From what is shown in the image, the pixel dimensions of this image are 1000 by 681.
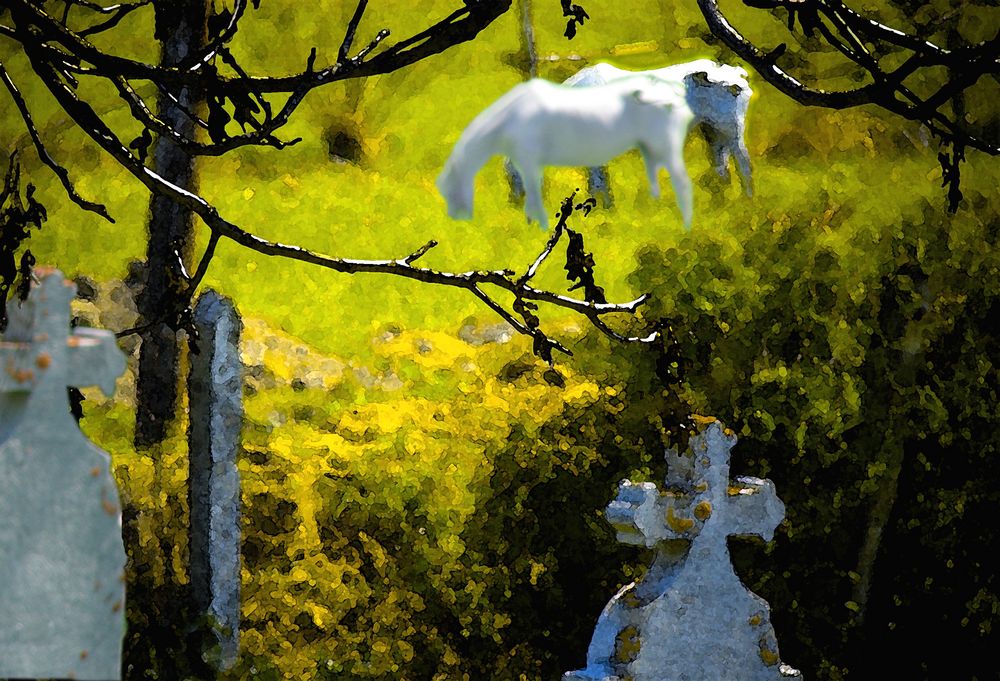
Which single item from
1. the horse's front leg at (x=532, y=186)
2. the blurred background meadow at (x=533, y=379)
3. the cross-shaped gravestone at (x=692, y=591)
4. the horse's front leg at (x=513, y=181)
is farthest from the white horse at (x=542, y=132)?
the blurred background meadow at (x=533, y=379)

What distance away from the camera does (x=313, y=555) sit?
6.49 ft

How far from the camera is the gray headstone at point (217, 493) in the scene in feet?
6.22

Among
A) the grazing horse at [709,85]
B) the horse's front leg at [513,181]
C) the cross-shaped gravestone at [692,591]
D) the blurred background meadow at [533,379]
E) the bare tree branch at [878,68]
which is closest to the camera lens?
the bare tree branch at [878,68]

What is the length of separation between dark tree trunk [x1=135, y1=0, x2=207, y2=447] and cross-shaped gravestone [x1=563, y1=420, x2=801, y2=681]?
3.05 ft

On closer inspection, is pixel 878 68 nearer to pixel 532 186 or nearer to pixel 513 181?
pixel 532 186

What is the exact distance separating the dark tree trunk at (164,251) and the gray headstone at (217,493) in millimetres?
179

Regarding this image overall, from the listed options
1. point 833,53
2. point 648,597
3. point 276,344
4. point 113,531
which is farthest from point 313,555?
point 113,531

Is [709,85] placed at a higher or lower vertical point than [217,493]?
higher

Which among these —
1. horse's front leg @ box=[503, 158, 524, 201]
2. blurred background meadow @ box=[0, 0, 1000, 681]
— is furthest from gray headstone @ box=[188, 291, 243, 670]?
horse's front leg @ box=[503, 158, 524, 201]

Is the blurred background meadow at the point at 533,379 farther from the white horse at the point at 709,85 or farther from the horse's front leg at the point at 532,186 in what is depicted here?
the horse's front leg at the point at 532,186

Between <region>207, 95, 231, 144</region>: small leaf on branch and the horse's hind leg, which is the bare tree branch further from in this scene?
the horse's hind leg

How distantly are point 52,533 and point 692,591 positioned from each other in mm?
977

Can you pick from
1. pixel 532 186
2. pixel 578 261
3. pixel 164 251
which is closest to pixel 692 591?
pixel 578 261

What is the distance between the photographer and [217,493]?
76.3 inches
